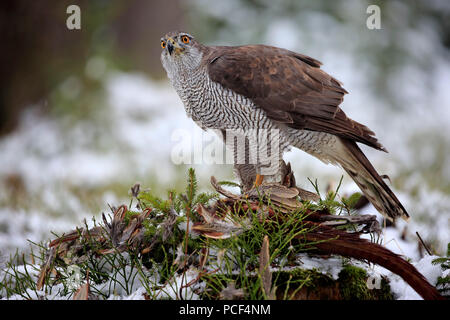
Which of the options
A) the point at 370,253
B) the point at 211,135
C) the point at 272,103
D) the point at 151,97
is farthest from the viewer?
the point at 151,97

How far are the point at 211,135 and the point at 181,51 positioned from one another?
8.33 ft

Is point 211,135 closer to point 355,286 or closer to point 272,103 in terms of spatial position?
point 272,103

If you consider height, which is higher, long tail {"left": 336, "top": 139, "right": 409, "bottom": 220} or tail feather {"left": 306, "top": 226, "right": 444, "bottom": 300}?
long tail {"left": 336, "top": 139, "right": 409, "bottom": 220}

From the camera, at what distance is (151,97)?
27.8 feet

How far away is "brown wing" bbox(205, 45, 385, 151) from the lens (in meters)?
2.70

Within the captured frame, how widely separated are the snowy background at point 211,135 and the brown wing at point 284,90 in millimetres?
784

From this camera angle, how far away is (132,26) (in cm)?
823

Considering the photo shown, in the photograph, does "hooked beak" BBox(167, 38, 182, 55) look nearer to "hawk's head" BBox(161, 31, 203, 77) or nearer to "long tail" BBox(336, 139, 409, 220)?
"hawk's head" BBox(161, 31, 203, 77)

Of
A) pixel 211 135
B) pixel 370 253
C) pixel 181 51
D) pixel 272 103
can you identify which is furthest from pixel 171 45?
pixel 211 135

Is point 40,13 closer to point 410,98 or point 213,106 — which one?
point 213,106

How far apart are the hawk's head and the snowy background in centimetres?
77

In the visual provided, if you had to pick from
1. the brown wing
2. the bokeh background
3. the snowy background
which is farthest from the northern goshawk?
the bokeh background

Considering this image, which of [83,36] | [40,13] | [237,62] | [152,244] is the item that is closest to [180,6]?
[83,36]

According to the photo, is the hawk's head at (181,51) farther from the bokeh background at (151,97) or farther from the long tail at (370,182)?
the bokeh background at (151,97)
